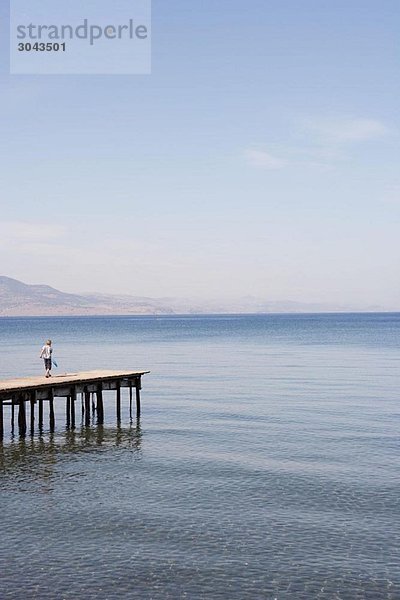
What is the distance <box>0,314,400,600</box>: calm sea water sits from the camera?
1944 cm

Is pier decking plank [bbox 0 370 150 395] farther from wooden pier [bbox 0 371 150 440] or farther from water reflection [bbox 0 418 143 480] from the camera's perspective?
water reflection [bbox 0 418 143 480]

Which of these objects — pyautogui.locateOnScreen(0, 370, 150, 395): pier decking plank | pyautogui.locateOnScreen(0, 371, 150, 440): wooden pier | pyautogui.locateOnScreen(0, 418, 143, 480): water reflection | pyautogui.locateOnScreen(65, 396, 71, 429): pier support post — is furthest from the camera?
pyautogui.locateOnScreen(65, 396, 71, 429): pier support post

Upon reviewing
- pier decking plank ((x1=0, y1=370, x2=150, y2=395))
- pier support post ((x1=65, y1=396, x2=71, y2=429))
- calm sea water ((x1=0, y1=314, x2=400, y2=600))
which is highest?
pier decking plank ((x1=0, y1=370, x2=150, y2=395))

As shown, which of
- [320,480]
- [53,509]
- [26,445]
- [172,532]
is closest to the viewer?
[172,532]

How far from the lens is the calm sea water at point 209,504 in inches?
765

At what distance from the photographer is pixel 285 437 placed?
37969mm

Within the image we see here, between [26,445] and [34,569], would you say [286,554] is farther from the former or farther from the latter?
[26,445]

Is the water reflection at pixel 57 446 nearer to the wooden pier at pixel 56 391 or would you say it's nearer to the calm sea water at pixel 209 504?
the calm sea water at pixel 209 504

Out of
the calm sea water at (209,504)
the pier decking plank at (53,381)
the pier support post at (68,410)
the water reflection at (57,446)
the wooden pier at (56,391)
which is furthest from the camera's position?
the pier support post at (68,410)

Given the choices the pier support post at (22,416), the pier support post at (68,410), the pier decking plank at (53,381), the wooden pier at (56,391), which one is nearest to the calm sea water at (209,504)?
the pier support post at (22,416)

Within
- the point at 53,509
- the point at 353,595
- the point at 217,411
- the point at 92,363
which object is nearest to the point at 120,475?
the point at 53,509

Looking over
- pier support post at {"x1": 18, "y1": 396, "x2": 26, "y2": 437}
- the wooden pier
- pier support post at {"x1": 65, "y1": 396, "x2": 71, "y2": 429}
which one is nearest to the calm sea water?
pier support post at {"x1": 18, "y1": 396, "x2": 26, "y2": 437}

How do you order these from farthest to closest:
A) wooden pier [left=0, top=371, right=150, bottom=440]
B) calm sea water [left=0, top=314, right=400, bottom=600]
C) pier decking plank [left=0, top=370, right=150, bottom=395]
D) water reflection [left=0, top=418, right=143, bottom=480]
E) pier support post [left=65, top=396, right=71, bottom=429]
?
pier support post [left=65, top=396, right=71, bottom=429]
wooden pier [left=0, top=371, right=150, bottom=440]
pier decking plank [left=0, top=370, right=150, bottom=395]
water reflection [left=0, top=418, right=143, bottom=480]
calm sea water [left=0, top=314, right=400, bottom=600]

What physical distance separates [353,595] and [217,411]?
28.7 m
